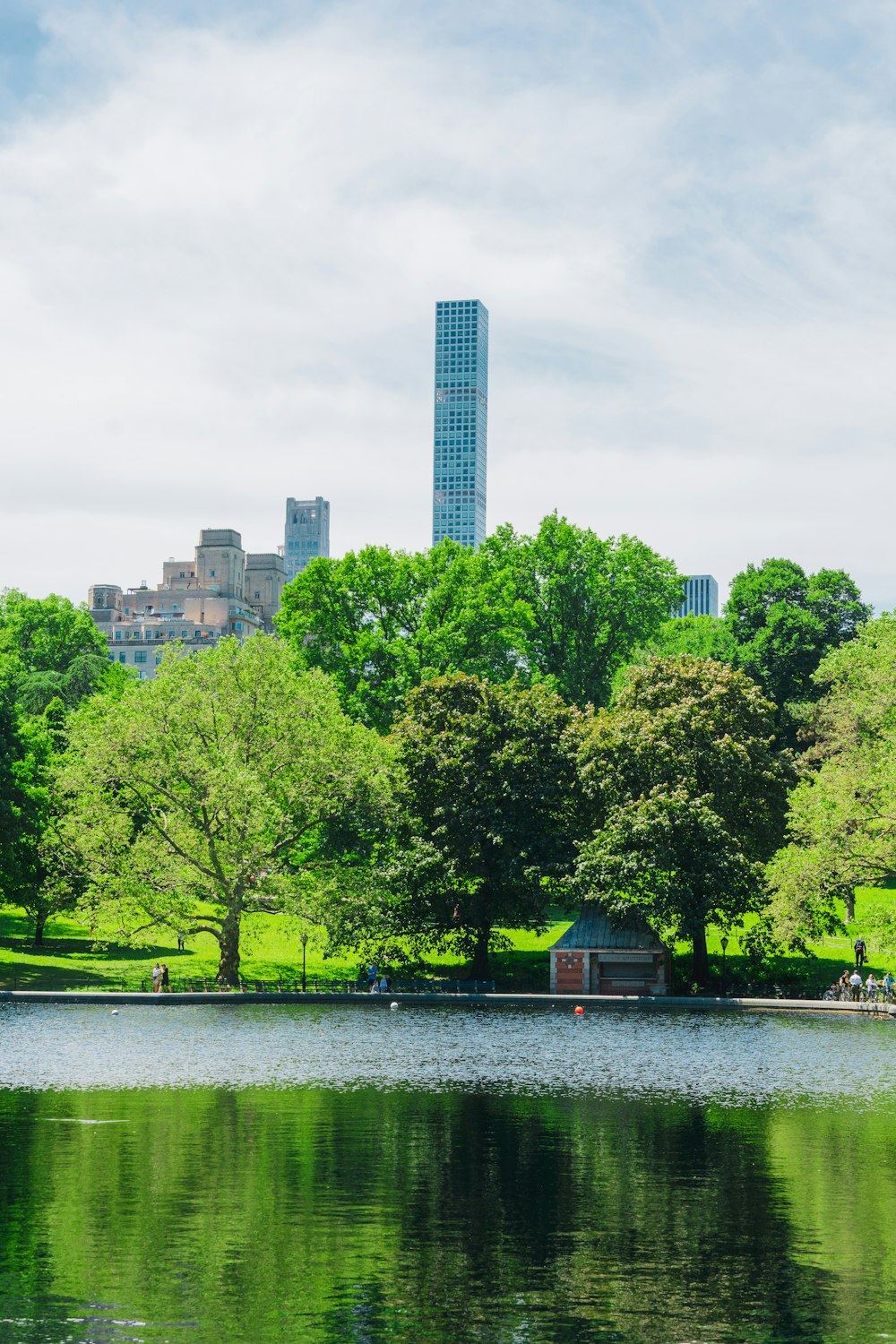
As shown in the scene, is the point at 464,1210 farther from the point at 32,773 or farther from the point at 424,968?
the point at 32,773

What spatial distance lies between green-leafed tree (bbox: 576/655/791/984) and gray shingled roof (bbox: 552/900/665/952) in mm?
1611

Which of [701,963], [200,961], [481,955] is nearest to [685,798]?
[701,963]

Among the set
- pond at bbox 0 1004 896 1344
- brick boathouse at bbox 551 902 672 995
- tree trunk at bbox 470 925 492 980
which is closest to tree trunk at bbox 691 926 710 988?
brick boathouse at bbox 551 902 672 995

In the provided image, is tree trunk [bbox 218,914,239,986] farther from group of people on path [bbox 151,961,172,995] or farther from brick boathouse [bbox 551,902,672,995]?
brick boathouse [bbox 551,902,672,995]

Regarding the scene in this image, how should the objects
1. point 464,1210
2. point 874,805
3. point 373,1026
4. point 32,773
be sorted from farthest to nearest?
point 32,773 → point 874,805 → point 373,1026 → point 464,1210

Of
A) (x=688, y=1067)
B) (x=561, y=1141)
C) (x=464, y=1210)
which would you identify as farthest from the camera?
(x=688, y=1067)

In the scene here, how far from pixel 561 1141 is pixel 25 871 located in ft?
177

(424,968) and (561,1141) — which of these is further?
(424,968)

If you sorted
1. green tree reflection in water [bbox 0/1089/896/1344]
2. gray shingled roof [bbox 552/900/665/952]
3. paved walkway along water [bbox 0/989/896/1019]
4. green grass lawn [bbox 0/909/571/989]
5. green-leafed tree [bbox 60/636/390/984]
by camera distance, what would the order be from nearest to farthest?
green tree reflection in water [bbox 0/1089/896/1344]
paved walkway along water [bbox 0/989/896/1019]
green grass lawn [bbox 0/909/571/989]
green-leafed tree [bbox 60/636/390/984]
gray shingled roof [bbox 552/900/665/952]

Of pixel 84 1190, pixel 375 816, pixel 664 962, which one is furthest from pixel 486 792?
pixel 84 1190

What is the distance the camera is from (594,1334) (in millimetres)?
15977

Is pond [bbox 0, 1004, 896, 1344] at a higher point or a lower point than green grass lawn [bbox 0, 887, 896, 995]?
higher

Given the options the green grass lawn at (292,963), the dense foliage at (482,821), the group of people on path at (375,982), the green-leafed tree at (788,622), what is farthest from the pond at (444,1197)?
the green-leafed tree at (788,622)

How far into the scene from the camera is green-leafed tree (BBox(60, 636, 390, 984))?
74562 millimetres
